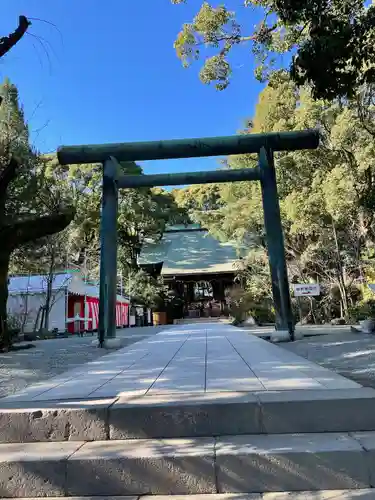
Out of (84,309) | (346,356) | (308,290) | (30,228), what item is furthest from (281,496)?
(84,309)

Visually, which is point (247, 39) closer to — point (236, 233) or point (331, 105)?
point (331, 105)

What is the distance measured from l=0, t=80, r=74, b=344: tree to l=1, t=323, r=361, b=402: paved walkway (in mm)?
3291

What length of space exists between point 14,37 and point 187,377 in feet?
14.4

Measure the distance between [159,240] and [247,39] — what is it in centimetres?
1932

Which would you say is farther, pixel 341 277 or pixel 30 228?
pixel 341 277

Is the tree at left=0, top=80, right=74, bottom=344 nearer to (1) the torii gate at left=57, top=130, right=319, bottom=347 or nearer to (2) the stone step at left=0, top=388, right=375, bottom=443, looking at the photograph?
(1) the torii gate at left=57, top=130, right=319, bottom=347

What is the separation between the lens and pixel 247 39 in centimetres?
912

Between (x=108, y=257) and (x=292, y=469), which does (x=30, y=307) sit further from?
(x=292, y=469)

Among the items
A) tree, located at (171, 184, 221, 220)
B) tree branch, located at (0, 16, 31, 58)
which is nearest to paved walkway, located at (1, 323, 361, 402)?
tree branch, located at (0, 16, 31, 58)

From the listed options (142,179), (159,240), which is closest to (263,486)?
(142,179)

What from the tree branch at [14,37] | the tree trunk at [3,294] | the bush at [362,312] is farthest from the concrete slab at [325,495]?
the bush at [362,312]

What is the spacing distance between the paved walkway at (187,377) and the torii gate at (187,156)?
213 cm

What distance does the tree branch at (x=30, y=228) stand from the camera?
780 cm

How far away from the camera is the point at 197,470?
2477 millimetres
